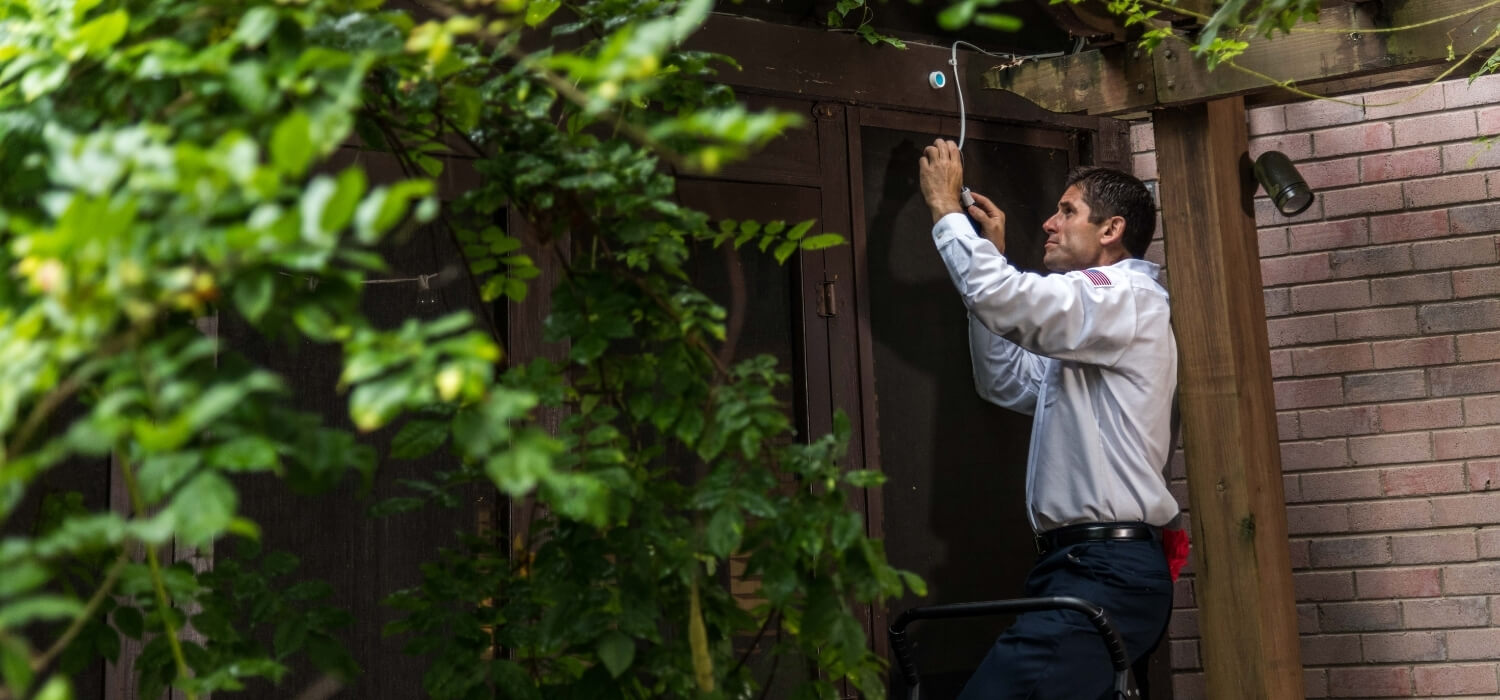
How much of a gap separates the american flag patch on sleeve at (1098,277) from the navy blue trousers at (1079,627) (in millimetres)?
628

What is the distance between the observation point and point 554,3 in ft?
7.53

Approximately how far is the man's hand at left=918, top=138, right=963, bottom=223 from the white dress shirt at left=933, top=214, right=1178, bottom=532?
110 millimetres

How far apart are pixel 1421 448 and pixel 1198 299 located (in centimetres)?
84

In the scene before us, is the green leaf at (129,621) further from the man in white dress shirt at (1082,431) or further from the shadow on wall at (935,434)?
the shadow on wall at (935,434)

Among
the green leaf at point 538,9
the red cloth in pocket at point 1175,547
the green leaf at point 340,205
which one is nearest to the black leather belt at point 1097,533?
the red cloth in pocket at point 1175,547

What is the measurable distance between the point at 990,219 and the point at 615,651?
2086 millimetres

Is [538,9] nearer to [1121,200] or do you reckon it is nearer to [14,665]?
[14,665]

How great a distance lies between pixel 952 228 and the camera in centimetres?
356

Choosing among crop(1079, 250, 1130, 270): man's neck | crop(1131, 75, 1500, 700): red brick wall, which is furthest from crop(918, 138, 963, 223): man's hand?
crop(1131, 75, 1500, 700): red brick wall

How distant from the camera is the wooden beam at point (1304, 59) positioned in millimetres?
3535

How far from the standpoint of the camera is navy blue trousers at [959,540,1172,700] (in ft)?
10.7

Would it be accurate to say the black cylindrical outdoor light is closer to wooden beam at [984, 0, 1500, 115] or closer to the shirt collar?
wooden beam at [984, 0, 1500, 115]

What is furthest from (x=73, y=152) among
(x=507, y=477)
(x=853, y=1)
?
(x=853, y=1)

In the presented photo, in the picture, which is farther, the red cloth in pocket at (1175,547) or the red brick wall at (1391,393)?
the red brick wall at (1391,393)
